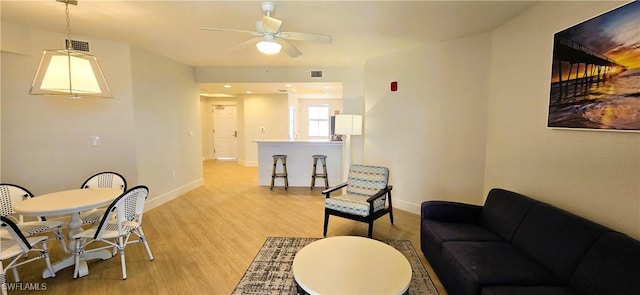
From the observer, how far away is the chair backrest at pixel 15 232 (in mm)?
1994

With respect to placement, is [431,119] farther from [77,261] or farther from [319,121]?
[319,121]

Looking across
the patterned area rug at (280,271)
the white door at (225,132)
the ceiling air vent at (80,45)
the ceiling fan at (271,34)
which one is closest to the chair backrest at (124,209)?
the patterned area rug at (280,271)

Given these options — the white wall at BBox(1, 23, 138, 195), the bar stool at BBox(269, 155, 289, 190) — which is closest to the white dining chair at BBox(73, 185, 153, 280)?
the white wall at BBox(1, 23, 138, 195)

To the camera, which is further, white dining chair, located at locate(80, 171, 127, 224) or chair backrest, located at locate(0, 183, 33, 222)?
white dining chair, located at locate(80, 171, 127, 224)

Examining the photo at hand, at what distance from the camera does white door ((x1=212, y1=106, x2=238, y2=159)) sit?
9625mm

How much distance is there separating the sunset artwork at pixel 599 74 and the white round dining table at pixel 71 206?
13.2ft

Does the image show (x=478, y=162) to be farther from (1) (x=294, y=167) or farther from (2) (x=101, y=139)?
(2) (x=101, y=139)

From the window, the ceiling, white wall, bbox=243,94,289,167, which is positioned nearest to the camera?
the ceiling

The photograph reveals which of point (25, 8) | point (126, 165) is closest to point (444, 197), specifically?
point (126, 165)

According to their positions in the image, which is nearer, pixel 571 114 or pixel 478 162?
pixel 571 114

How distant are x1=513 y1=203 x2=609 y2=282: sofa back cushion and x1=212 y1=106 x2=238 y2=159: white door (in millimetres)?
8721

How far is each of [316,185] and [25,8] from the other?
4.95 metres

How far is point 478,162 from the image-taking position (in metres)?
3.50

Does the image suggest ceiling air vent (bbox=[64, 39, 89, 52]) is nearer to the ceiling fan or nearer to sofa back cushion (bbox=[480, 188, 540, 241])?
the ceiling fan
